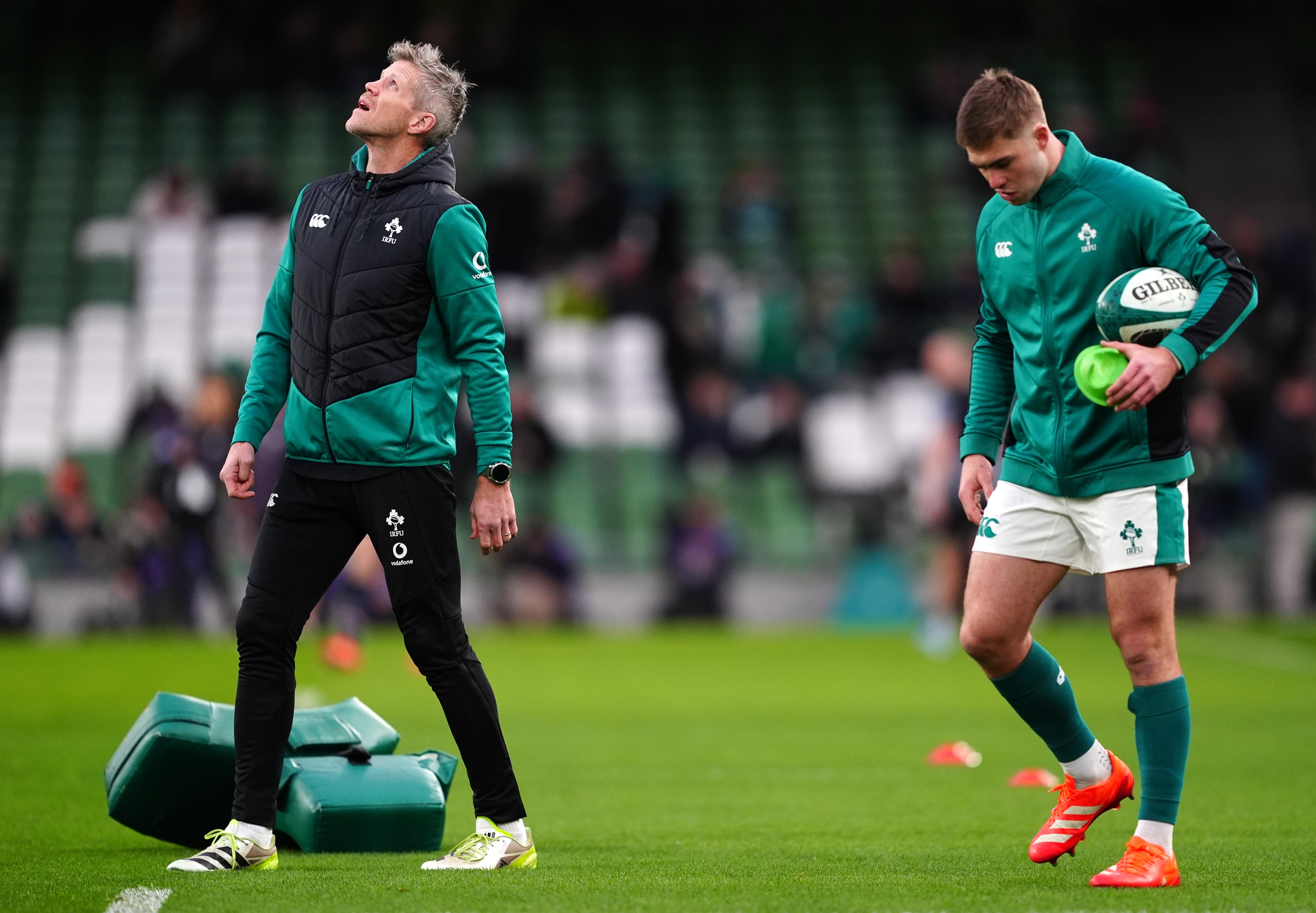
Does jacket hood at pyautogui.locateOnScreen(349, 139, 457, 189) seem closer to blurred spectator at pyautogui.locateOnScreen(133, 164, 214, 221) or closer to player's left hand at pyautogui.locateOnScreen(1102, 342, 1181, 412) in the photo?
player's left hand at pyautogui.locateOnScreen(1102, 342, 1181, 412)

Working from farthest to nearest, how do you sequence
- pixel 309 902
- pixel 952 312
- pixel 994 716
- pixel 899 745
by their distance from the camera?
pixel 952 312 < pixel 994 716 < pixel 899 745 < pixel 309 902

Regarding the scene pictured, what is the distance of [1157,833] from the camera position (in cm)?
445

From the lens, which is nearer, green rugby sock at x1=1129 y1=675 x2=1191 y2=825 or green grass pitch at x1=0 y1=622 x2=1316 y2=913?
green grass pitch at x1=0 y1=622 x2=1316 y2=913

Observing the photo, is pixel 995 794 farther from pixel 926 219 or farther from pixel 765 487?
pixel 926 219

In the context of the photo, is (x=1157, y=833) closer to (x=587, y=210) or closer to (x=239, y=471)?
(x=239, y=471)

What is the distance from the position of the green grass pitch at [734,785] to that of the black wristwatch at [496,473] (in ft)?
3.55

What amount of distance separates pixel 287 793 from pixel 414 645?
81cm

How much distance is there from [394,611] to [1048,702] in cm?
188

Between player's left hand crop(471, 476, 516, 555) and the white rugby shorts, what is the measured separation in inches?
53.1

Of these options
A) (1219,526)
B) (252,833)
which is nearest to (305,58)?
(1219,526)

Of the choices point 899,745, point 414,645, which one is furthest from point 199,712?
point 899,745

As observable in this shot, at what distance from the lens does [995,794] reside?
662 cm

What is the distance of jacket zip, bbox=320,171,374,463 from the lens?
4.73 metres

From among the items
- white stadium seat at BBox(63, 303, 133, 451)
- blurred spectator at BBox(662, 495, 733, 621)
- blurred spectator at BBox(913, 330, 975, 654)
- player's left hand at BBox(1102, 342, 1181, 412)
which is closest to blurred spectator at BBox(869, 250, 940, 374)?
blurred spectator at BBox(913, 330, 975, 654)
